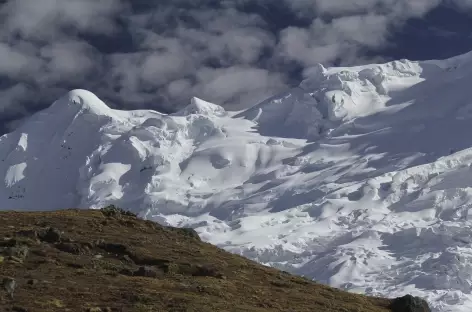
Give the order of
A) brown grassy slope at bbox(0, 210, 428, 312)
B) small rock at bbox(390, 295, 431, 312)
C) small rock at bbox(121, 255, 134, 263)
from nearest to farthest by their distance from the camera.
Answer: brown grassy slope at bbox(0, 210, 428, 312)
small rock at bbox(121, 255, 134, 263)
small rock at bbox(390, 295, 431, 312)

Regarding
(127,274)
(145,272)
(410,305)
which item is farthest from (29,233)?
(410,305)

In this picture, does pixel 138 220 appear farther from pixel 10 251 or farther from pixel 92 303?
pixel 92 303

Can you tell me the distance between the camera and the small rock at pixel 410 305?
85.0 ft

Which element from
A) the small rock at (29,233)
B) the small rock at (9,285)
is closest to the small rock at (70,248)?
the small rock at (29,233)

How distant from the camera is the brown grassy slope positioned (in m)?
19.9

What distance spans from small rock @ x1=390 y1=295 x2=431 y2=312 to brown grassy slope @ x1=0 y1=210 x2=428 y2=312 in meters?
0.41

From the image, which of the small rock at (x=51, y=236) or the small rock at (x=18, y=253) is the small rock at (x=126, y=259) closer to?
the small rock at (x=51, y=236)

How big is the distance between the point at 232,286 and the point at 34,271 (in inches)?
226

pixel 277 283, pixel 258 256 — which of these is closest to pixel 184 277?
pixel 277 283

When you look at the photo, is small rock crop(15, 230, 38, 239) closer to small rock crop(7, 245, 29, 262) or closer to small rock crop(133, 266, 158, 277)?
small rock crop(7, 245, 29, 262)

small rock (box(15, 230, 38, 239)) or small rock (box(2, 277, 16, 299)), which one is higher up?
small rock (box(15, 230, 38, 239))

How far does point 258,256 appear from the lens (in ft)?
627

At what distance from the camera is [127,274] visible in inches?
896

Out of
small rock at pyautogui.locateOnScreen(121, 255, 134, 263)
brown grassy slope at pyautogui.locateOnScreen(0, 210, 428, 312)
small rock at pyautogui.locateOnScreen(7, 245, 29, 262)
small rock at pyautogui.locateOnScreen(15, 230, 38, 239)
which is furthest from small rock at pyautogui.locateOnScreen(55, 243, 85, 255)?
A: small rock at pyautogui.locateOnScreen(7, 245, 29, 262)
